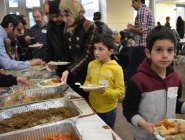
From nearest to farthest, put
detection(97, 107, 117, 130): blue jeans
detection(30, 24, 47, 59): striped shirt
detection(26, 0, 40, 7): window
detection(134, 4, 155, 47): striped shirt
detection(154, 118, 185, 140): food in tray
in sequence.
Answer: detection(154, 118, 185, 140): food in tray, detection(97, 107, 117, 130): blue jeans, detection(134, 4, 155, 47): striped shirt, detection(30, 24, 47, 59): striped shirt, detection(26, 0, 40, 7): window

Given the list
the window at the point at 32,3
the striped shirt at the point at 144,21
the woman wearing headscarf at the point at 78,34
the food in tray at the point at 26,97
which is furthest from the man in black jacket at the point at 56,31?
the window at the point at 32,3

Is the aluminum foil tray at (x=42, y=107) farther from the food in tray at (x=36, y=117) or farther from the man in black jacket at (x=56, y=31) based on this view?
the man in black jacket at (x=56, y=31)

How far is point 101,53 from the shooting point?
4.89 ft

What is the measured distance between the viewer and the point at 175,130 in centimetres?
83

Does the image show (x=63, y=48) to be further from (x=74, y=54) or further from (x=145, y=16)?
(x=145, y=16)

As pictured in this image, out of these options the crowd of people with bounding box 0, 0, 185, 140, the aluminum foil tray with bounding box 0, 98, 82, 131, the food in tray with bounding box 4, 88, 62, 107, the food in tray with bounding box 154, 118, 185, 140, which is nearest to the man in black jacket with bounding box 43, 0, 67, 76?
the crowd of people with bounding box 0, 0, 185, 140

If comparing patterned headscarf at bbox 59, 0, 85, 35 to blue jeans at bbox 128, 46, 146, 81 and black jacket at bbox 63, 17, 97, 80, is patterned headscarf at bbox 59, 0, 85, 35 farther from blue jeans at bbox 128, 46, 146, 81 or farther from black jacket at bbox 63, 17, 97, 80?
blue jeans at bbox 128, 46, 146, 81

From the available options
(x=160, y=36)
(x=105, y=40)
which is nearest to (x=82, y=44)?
(x=105, y=40)

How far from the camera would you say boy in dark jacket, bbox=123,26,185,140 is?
3.14 feet

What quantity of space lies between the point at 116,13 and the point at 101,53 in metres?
6.38

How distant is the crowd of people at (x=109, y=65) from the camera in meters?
0.99

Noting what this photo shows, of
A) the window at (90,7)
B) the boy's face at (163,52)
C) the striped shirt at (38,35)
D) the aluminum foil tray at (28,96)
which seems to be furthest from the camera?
the window at (90,7)

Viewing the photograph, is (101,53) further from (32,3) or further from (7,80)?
(32,3)

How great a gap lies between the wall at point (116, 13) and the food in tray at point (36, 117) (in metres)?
6.51
